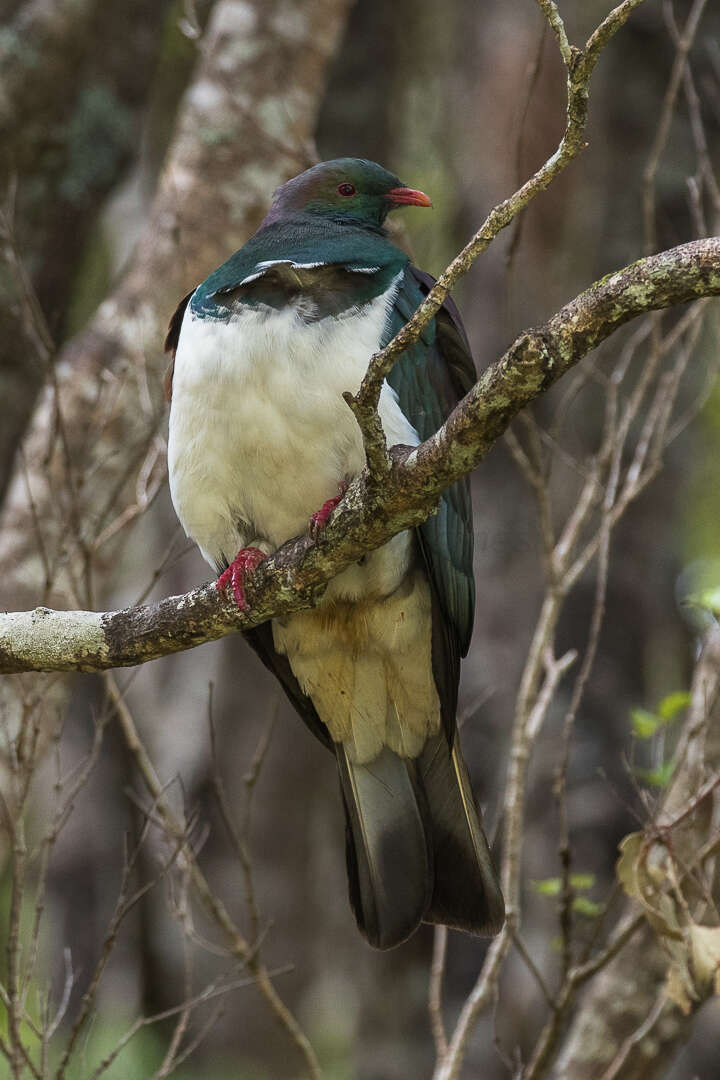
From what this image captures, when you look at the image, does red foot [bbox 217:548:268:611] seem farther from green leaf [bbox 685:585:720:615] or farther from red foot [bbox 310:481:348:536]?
green leaf [bbox 685:585:720:615]

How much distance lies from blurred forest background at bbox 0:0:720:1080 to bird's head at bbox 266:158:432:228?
0.58 m

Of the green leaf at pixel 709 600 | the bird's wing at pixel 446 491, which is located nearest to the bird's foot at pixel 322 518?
the bird's wing at pixel 446 491

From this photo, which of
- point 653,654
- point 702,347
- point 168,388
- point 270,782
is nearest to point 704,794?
point 168,388

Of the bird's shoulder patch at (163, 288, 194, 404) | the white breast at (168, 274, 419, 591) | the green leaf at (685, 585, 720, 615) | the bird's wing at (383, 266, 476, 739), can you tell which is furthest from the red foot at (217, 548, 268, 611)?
the green leaf at (685, 585, 720, 615)

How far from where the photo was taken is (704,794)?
115 inches

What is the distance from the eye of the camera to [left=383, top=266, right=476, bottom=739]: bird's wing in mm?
2992

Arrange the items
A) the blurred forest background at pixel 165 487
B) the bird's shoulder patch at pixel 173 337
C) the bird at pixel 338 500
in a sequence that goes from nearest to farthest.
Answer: the bird at pixel 338 500, the bird's shoulder patch at pixel 173 337, the blurred forest background at pixel 165 487

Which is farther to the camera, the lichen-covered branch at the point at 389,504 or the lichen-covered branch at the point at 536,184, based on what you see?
the lichen-covered branch at the point at 389,504

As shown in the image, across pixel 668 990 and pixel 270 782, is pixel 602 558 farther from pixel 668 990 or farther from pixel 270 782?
pixel 270 782

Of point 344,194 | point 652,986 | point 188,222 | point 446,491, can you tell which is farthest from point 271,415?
point 188,222

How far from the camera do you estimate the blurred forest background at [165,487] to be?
189 inches

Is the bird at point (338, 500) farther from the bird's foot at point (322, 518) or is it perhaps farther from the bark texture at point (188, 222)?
the bark texture at point (188, 222)

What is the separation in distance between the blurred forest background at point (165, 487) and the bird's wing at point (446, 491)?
0.63 meters

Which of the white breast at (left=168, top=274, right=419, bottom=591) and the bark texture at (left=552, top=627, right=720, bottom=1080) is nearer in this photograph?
the white breast at (left=168, top=274, right=419, bottom=591)
